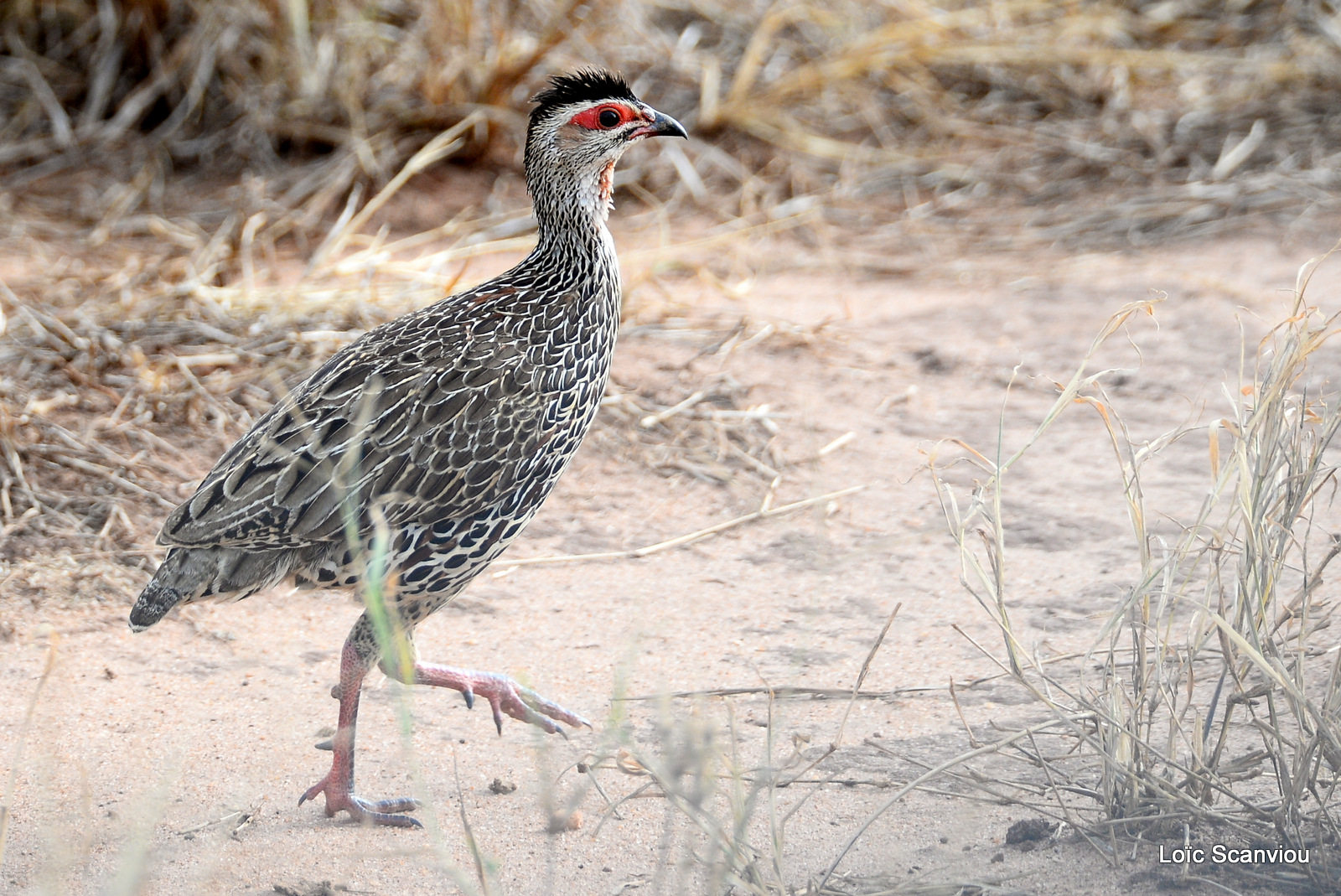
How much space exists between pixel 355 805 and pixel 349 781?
2.9 inches

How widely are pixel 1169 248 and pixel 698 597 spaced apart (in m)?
4.10

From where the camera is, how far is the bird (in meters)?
3.29

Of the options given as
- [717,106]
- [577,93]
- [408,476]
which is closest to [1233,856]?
[408,476]

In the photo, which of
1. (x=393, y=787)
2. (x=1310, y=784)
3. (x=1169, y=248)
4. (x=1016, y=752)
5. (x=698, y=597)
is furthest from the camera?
(x=1169, y=248)

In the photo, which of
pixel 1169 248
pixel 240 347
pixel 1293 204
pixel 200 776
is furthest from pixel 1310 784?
pixel 1293 204

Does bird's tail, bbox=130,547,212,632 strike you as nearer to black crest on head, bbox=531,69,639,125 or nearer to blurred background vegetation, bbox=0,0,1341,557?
black crest on head, bbox=531,69,639,125

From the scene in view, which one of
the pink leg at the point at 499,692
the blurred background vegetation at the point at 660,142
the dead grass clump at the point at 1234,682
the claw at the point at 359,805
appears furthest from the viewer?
the blurred background vegetation at the point at 660,142

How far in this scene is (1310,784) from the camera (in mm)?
2584

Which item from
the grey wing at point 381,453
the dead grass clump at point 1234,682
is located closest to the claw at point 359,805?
the grey wing at point 381,453

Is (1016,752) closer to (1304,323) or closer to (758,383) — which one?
(1304,323)

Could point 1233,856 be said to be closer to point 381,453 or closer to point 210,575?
point 381,453

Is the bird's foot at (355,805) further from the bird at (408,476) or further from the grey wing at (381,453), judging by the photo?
the grey wing at (381,453)

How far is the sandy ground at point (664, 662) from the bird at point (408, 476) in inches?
8.6

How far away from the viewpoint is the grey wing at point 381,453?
3295mm
